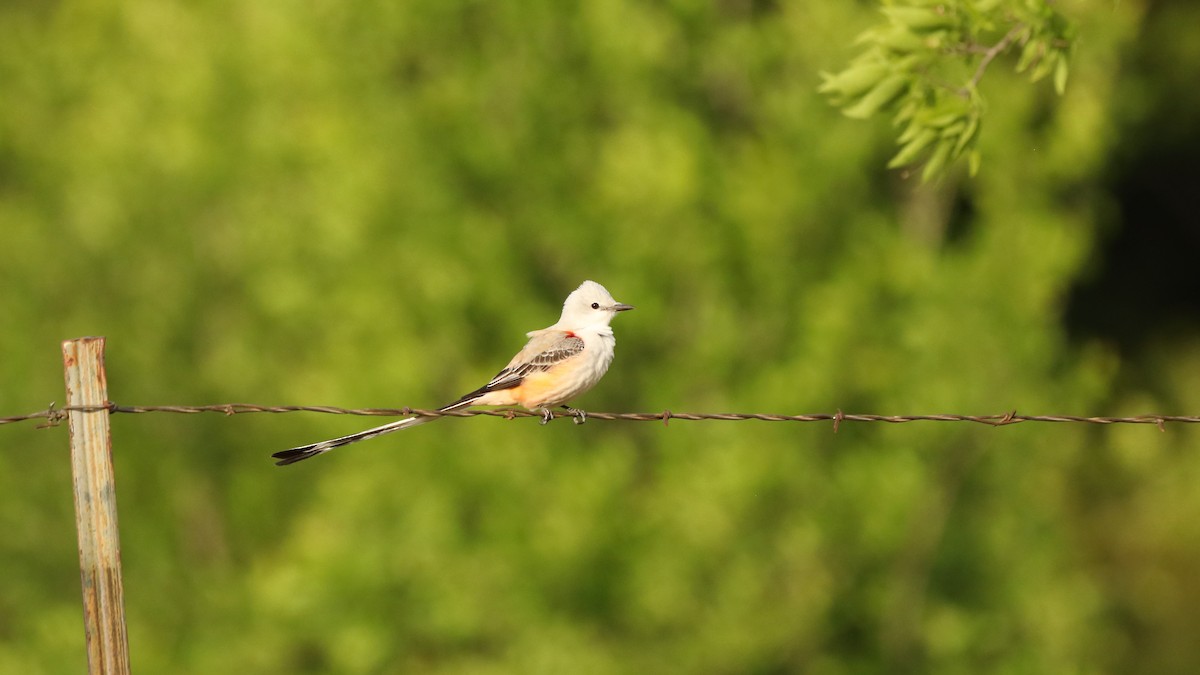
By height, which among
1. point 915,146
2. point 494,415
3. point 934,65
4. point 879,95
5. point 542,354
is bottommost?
point 494,415

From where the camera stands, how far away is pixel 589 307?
356 inches

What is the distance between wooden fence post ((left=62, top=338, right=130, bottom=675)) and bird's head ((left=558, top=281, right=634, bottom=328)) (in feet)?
13.4

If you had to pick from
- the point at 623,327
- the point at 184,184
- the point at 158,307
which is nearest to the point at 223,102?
the point at 184,184

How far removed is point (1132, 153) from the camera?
2227 cm

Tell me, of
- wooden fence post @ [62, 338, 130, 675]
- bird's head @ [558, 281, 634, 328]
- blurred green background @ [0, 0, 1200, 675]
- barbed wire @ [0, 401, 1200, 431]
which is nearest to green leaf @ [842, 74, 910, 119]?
bird's head @ [558, 281, 634, 328]

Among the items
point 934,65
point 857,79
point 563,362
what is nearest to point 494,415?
point 563,362

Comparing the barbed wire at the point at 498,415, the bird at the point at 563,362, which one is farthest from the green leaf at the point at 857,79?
the barbed wire at the point at 498,415

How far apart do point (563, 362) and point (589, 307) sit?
0.64 metres

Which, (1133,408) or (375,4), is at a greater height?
(375,4)

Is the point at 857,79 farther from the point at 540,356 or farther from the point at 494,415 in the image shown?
the point at 494,415

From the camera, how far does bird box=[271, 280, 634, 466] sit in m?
8.48

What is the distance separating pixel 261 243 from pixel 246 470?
698 cm

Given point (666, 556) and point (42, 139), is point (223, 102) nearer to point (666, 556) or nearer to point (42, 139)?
point (42, 139)

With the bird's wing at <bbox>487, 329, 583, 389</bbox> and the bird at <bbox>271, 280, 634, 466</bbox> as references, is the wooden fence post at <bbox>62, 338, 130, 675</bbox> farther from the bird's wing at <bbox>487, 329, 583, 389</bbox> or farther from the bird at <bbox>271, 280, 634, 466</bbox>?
the bird's wing at <bbox>487, 329, 583, 389</bbox>
